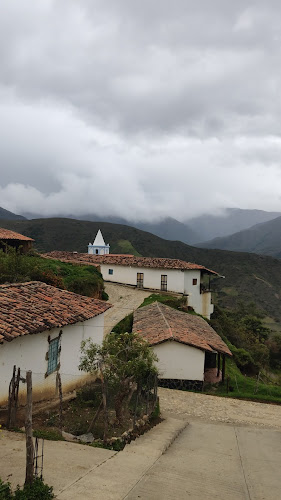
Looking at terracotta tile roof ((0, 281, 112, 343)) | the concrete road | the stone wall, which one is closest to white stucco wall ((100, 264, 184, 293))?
the stone wall

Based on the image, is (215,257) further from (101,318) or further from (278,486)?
(278,486)

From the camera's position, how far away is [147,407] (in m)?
11.2

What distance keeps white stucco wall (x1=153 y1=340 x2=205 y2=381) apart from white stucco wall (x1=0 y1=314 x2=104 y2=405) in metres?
4.28

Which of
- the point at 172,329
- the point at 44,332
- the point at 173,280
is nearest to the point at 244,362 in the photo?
the point at 172,329

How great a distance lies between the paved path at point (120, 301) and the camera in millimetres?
24469

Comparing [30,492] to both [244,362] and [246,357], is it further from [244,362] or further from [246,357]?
[246,357]

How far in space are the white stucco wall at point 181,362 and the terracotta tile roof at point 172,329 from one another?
0.39 metres

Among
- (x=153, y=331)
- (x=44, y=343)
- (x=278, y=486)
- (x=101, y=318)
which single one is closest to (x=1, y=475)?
(x=278, y=486)

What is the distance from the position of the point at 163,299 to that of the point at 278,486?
927 inches

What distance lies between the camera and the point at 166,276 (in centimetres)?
3431

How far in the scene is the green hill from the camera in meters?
69.9

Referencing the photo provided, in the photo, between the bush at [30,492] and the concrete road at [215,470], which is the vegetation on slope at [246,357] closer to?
the concrete road at [215,470]

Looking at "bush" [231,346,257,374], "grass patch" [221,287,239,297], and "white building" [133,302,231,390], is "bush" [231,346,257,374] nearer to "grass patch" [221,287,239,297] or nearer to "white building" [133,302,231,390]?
"white building" [133,302,231,390]

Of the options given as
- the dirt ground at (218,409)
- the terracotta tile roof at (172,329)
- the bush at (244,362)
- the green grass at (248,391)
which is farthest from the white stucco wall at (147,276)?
the dirt ground at (218,409)
